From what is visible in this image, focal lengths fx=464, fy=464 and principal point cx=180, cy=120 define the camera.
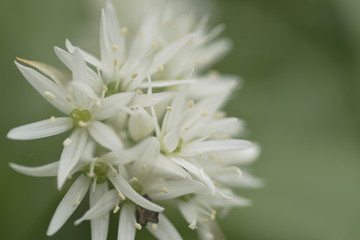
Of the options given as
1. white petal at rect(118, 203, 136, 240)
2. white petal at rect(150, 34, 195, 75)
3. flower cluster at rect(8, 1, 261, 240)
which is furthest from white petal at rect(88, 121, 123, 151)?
white petal at rect(150, 34, 195, 75)

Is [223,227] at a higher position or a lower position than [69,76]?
lower

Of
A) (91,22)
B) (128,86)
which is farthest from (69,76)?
(91,22)

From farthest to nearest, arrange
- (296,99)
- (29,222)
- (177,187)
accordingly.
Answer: (296,99)
(29,222)
(177,187)

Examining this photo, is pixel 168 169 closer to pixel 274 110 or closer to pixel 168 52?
pixel 168 52

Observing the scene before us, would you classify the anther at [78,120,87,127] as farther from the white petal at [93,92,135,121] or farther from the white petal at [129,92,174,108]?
the white petal at [129,92,174,108]

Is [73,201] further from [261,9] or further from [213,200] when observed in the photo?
[261,9]

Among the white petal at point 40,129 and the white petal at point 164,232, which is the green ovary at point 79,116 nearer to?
the white petal at point 40,129
